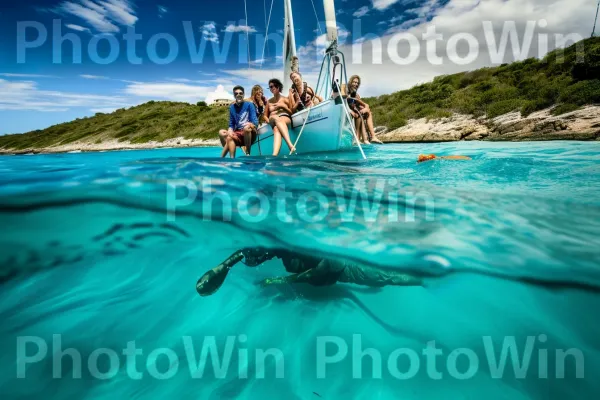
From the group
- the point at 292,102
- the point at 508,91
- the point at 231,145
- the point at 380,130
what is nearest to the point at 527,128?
the point at 508,91

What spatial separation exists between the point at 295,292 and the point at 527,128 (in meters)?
12.9

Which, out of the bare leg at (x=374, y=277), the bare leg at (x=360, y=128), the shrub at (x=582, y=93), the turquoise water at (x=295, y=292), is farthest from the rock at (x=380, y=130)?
the bare leg at (x=374, y=277)

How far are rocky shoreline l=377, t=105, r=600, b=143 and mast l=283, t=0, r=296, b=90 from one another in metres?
6.34

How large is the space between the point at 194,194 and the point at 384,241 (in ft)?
7.28

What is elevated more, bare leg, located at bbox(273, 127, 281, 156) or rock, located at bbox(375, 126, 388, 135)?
rock, located at bbox(375, 126, 388, 135)

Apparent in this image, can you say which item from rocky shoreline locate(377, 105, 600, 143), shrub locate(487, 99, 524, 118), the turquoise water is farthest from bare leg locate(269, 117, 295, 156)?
shrub locate(487, 99, 524, 118)

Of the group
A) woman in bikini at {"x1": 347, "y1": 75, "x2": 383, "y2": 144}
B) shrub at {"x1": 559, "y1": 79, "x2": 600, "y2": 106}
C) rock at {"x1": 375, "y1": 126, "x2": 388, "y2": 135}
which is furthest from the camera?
rock at {"x1": 375, "y1": 126, "x2": 388, "y2": 135}

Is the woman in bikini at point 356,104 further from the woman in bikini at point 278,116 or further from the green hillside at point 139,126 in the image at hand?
the green hillside at point 139,126

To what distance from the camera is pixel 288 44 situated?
12.6 meters

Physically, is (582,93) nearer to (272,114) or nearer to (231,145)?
(272,114)

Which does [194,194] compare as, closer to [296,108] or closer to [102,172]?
[102,172]

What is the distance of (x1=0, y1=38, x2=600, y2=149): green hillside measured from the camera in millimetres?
13198

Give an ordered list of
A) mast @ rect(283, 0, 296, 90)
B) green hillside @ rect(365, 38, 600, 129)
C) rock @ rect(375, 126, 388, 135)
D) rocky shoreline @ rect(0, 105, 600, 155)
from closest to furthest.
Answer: rocky shoreline @ rect(0, 105, 600, 155), mast @ rect(283, 0, 296, 90), green hillside @ rect(365, 38, 600, 129), rock @ rect(375, 126, 388, 135)

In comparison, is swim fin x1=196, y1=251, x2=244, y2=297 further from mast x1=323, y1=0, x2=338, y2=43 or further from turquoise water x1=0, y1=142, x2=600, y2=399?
mast x1=323, y1=0, x2=338, y2=43
